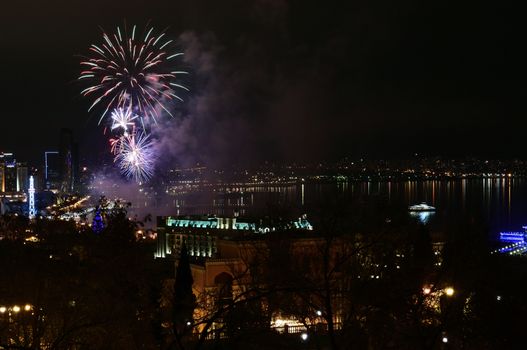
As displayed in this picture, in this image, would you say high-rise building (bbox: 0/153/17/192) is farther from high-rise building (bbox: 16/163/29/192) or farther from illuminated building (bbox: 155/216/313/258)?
illuminated building (bbox: 155/216/313/258)

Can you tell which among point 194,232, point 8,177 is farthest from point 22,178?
point 194,232

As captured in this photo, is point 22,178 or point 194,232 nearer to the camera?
point 194,232

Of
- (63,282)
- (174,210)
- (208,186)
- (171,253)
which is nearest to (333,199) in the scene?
(63,282)

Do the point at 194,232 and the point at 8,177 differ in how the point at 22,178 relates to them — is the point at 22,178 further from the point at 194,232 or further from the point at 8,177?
the point at 194,232

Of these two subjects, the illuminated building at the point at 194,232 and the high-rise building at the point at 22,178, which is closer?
the illuminated building at the point at 194,232

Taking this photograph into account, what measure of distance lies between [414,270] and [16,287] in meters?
4.54

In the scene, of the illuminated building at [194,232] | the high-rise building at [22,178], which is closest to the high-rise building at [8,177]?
the high-rise building at [22,178]

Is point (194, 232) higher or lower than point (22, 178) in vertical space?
lower

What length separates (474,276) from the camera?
9.15 m

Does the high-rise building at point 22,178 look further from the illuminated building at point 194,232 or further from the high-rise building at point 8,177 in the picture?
the illuminated building at point 194,232

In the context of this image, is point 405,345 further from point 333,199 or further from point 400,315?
point 333,199

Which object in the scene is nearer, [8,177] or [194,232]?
[194,232]

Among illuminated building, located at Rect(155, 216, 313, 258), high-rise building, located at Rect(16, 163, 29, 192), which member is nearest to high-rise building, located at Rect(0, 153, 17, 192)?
high-rise building, located at Rect(16, 163, 29, 192)

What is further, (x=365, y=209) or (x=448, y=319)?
(x=365, y=209)
